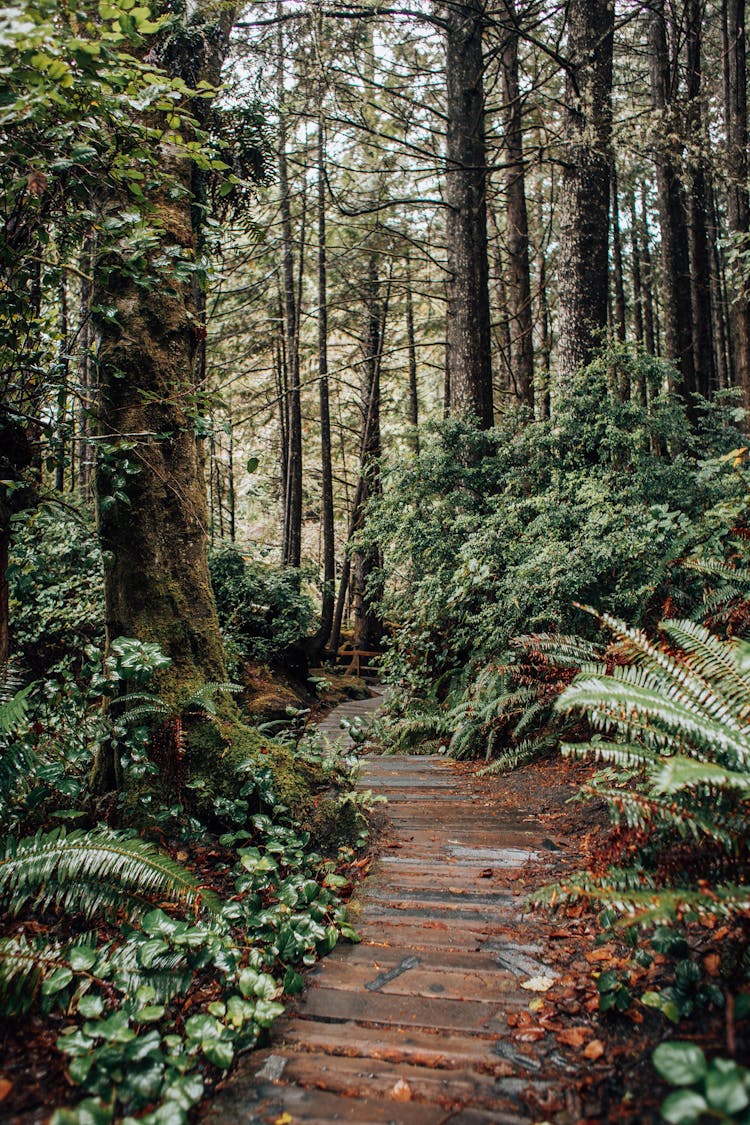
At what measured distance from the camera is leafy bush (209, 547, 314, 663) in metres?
10.0

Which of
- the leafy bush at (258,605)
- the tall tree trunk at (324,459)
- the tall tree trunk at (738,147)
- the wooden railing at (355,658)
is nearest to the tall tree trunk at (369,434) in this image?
the wooden railing at (355,658)

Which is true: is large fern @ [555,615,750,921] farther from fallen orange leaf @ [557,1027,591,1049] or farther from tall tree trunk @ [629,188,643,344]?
tall tree trunk @ [629,188,643,344]

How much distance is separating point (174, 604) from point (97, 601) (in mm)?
3011

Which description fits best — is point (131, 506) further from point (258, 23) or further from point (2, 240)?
point (258, 23)

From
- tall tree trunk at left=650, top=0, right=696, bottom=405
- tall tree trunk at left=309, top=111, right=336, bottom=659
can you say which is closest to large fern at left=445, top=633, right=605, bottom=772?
tall tree trunk at left=309, top=111, right=336, bottom=659

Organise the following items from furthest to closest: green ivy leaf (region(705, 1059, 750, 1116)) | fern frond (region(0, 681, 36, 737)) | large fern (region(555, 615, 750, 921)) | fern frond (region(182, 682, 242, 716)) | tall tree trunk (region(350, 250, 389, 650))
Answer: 1. tall tree trunk (region(350, 250, 389, 650))
2. fern frond (region(182, 682, 242, 716))
3. fern frond (region(0, 681, 36, 737))
4. large fern (region(555, 615, 750, 921))
5. green ivy leaf (region(705, 1059, 750, 1116))

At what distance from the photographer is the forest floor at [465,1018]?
65.4 inches

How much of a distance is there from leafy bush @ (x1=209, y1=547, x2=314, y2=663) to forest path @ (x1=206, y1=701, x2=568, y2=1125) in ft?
22.7

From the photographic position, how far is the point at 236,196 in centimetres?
562

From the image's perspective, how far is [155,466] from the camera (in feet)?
12.7

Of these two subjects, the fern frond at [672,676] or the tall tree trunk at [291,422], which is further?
the tall tree trunk at [291,422]

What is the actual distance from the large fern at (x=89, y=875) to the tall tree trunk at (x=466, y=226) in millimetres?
7769

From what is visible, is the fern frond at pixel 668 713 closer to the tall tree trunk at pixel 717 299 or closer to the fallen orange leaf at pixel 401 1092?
the fallen orange leaf at pixel 401 1092

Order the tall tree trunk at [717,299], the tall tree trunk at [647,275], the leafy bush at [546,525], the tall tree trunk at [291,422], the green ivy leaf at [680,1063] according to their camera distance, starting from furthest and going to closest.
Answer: the tall tree trunk at [647,275] < the tall tree trunk at [717,299] < the tall tree trunk at [291,422] < the leafy bush at [546,525] < the green ivy leaf at [680,1063]
